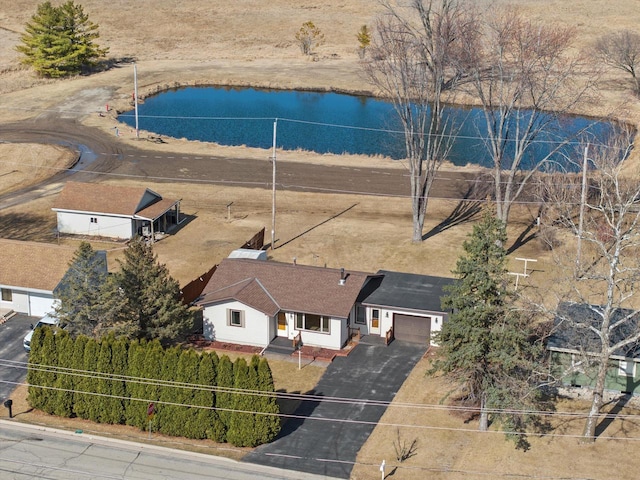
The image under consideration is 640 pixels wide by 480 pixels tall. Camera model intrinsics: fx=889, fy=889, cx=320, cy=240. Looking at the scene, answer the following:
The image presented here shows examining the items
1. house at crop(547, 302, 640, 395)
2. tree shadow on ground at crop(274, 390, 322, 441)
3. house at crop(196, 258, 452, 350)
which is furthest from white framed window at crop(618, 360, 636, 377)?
tree shadow on ground at crop(274, 390, 322, 441)

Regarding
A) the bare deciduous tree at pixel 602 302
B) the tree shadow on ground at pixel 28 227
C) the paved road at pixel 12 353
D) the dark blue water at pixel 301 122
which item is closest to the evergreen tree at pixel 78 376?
the paved road at pixel 12 353

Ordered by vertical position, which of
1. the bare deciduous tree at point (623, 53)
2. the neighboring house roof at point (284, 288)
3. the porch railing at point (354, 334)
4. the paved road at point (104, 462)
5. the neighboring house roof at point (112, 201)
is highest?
the bare deciduous tree at point (623, 53)

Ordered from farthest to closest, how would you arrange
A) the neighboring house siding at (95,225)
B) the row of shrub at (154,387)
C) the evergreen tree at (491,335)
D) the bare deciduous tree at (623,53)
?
the bare deciduous tree at (623,53) → the neighboring house siding at (95,225) → the row of shrub at (154,387) → the evergreen tree at (491,335)

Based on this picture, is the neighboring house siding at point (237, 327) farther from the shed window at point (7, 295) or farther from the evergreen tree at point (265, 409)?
the shed window at point (7, 295)

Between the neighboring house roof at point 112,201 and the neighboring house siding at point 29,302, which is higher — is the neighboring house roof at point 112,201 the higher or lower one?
the higher one

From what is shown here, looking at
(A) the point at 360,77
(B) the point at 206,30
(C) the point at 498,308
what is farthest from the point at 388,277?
(B) the point at 206,30

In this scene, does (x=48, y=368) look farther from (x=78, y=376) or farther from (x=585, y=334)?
(x=585, y=334)

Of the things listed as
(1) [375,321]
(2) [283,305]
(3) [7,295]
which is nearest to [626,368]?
(1) [375,321]

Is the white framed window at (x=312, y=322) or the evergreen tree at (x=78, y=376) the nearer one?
the evergreen tree at (x=78, y=376)

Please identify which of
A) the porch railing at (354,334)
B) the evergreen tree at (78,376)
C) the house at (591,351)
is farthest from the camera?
the porch railing at (354,334)
